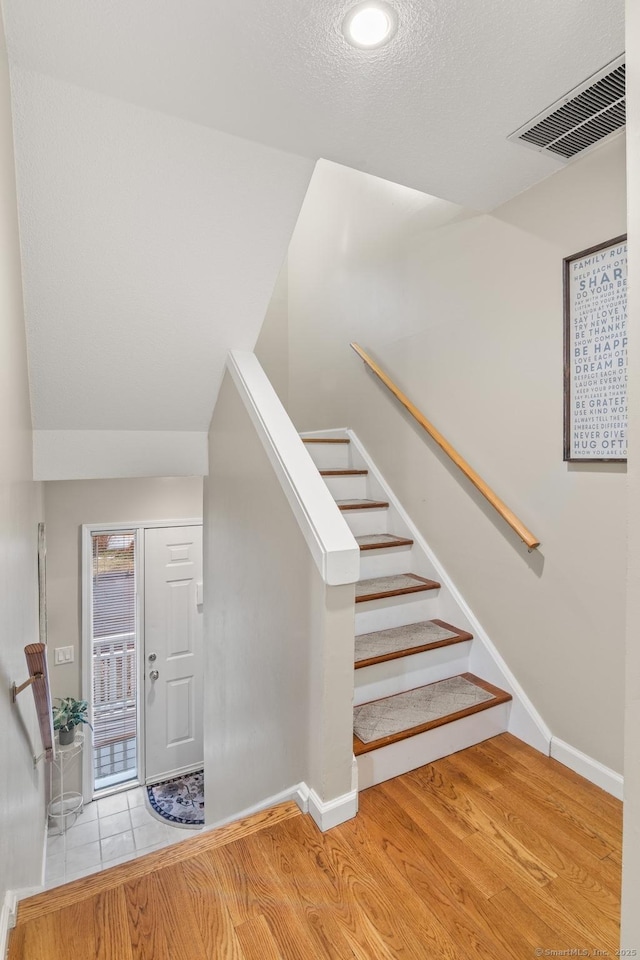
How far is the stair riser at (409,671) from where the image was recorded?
2.16 m

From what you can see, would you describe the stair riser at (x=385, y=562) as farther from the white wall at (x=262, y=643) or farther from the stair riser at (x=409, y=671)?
the white wall at (x=262, y=643)

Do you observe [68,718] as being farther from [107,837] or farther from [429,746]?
[429,746]

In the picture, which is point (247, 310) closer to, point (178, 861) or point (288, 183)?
point (288, 183)

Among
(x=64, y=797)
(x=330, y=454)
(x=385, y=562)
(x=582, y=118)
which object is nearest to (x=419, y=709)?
(x=385, y=562)

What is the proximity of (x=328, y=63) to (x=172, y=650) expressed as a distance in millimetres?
4250

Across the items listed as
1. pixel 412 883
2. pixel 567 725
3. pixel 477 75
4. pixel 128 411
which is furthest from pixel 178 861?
pixel 477 75

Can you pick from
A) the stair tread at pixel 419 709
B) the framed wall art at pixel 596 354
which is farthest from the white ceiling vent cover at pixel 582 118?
the stair tread at pixel 419 709

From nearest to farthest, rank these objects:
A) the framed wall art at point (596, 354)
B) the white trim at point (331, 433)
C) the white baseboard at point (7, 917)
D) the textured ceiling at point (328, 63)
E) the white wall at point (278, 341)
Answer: the white baseboard at point (7, 917), the textured ceiling at point (328, 63), the framed wall art at point (596, 354), the white trim at point (331, 433), the white wall at point (278, 341)

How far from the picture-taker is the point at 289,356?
448 cm

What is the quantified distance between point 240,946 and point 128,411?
2216 mm

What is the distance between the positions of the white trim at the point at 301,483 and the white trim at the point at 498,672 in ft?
3.38

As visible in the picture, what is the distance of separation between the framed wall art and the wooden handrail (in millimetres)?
349

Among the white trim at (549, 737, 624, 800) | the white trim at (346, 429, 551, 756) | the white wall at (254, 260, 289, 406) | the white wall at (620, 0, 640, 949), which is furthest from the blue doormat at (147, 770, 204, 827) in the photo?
the white wall at (620, 0, 640, 949)

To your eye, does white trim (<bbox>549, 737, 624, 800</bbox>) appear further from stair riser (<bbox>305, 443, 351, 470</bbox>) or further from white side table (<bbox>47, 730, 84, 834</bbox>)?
white side table (<bbox>47, 730, 84, 834</bbox>)
